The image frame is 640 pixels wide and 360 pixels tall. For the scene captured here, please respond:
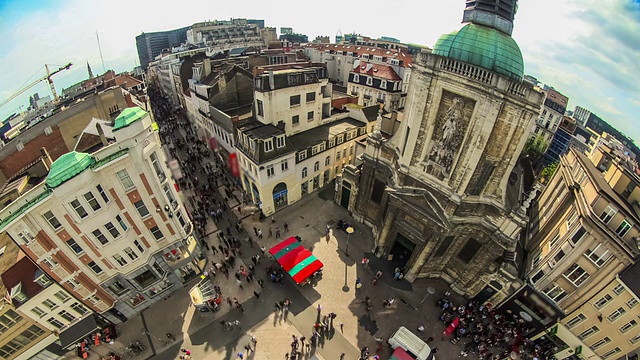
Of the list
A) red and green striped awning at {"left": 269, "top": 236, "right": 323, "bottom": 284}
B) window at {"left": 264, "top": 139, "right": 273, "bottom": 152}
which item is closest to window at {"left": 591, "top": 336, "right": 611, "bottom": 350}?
red and green striped awning at {"left": 269, "top": 236, "right": 323, "bottom": 284}

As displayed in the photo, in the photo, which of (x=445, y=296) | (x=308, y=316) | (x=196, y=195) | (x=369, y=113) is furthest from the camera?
(x=369, y=113)

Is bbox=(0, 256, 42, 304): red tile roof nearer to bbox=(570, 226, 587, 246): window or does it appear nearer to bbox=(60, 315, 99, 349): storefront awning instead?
bbox=(60, 315, 99, 349): storefront awning

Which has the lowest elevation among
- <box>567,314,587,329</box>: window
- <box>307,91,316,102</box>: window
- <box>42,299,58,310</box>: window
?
<box>567,314,587,329</box>: window

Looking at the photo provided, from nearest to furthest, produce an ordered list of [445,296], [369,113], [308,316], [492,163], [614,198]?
[614,198], [492,163], [308,316], [445,296], [369,113]

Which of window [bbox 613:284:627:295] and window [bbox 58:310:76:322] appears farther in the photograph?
window [bbox 58:310:76:322]

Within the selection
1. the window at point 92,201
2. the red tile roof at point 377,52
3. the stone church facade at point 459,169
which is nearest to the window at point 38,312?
the window at point 92,201

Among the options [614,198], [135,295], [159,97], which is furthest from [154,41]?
[614,198]

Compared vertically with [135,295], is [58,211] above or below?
above

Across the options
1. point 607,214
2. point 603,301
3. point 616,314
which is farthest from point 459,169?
point 616,314

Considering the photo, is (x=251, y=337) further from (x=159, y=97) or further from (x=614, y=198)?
(x=159, y=97)
